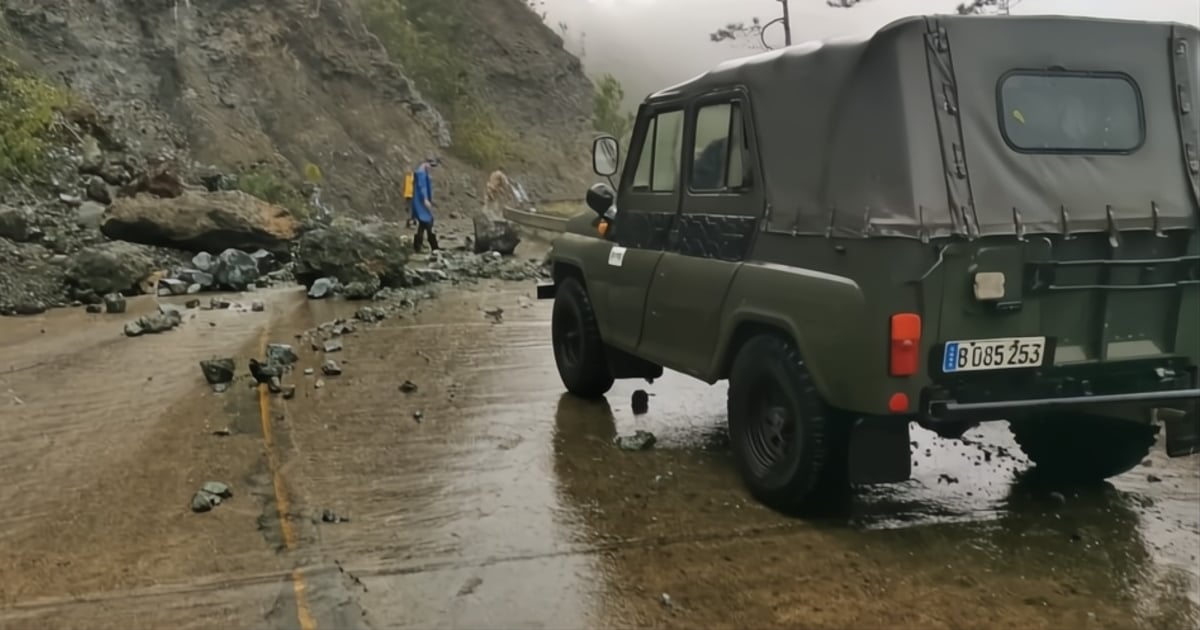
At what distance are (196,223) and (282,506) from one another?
1066 cm

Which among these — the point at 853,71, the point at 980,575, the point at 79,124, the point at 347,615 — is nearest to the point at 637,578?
the point at 347,615

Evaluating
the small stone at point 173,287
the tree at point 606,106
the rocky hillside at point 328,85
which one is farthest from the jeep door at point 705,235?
the tree at point 606,106

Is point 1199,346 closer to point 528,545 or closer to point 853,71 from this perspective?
point 853,71

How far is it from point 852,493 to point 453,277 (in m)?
9.75

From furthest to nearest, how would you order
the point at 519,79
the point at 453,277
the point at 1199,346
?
1. the point at 519,79
2. the point at 453,277
3. the point at 1199,346

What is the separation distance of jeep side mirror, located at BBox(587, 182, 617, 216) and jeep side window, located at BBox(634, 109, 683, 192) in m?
0.36

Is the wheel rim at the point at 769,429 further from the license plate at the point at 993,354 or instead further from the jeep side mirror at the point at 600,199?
the jeep side mirror at the point at 600,199

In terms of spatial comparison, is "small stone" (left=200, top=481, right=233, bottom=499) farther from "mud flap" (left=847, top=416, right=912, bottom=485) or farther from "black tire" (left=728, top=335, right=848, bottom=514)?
"mud flap" (left=847, top=416, right=912, bottom=485)

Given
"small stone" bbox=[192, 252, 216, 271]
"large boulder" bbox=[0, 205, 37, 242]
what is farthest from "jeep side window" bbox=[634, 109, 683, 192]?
"large boulder" bbox=[0, 205, 37, 242]

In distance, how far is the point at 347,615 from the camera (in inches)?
143

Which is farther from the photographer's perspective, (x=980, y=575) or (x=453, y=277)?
(x=453, y=277)

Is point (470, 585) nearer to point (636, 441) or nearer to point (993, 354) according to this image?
point (636, 441)

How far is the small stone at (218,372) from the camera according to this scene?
7.14m

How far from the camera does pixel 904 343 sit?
12.7ft
